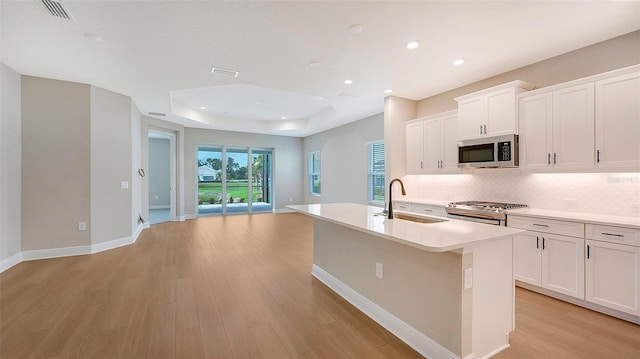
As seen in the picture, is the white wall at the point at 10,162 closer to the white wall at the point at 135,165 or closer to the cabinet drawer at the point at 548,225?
the white wall at the point at 135,165

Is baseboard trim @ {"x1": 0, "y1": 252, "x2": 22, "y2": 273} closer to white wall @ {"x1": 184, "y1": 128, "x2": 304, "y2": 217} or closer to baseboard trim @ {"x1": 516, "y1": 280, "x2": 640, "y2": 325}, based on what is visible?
white wall @ {"x1": 184, "y1": 128, "x2": 304, "y2": 217}

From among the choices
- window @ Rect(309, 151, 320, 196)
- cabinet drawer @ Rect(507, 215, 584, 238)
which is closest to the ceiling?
cabinet drawer @ Rect(507, 215, 584, 238)

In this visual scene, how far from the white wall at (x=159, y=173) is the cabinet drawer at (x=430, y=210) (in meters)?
9.31

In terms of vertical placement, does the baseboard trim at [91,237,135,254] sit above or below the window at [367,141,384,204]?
below

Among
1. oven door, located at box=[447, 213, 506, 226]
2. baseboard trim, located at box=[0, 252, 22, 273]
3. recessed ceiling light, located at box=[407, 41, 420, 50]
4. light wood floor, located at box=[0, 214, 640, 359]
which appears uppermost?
recessed ceiling light, located at box=[407, 41, 420, 50]

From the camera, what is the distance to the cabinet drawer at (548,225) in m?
2.61

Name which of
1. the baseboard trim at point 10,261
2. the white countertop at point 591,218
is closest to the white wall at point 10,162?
the baseboard trim at point 10,261

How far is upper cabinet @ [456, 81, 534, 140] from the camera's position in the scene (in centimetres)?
333

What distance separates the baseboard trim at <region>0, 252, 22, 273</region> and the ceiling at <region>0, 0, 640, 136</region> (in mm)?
2632

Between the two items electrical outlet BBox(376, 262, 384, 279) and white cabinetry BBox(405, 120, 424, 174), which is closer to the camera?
electrical outlet BBox(376, 262, 384, 279)

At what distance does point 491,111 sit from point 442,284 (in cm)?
278

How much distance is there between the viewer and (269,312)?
8.23ft

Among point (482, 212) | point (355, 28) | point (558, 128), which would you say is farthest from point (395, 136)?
point (355, 28)

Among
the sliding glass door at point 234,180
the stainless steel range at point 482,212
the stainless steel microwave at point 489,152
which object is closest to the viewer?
the stainless steel range at point 482,212
